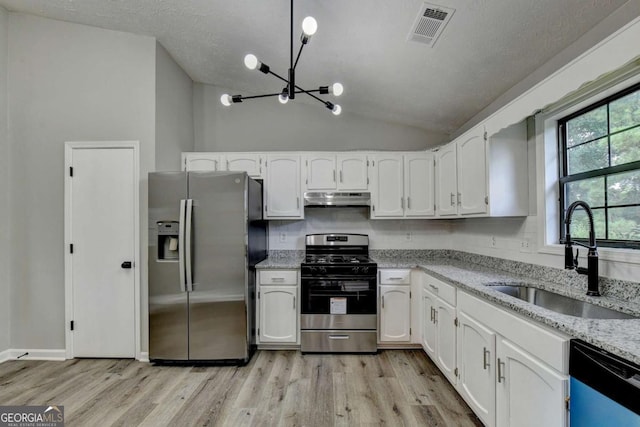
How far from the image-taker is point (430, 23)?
2.01 m

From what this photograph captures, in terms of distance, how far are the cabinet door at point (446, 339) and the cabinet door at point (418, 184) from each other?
3.79 ft

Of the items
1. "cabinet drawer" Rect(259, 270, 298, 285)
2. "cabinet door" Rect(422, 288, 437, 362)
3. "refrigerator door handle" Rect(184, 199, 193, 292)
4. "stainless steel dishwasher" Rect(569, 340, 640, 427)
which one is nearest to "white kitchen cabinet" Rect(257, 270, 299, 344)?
"cabinet drawer" Rect(259, 270, 298, 285)

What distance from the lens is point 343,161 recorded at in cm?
343

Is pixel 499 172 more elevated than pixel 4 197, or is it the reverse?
pixel 499 172

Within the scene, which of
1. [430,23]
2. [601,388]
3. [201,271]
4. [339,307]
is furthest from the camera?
[339,307]

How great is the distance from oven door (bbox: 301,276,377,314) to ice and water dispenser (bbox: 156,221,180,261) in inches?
51.6

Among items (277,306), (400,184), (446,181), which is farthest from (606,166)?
(277,306)

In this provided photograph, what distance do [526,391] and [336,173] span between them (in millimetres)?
2539

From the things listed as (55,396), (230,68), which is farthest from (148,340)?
(230,68)

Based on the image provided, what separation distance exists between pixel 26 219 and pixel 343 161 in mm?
3332

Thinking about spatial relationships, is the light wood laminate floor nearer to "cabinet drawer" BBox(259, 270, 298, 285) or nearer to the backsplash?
"cabinet drawer" BBox(259, 270, 298, 285)

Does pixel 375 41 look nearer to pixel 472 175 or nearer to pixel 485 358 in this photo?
pixel 472 175

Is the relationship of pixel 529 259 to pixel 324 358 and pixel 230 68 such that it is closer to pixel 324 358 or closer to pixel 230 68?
pixel 324 358

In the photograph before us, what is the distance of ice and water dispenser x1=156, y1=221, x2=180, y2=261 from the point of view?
9.06 feet
